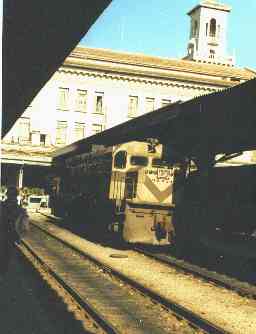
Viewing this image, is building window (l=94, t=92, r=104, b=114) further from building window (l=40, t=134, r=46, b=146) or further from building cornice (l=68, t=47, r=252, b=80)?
building window (l=40, t=134, r=46, b=146)

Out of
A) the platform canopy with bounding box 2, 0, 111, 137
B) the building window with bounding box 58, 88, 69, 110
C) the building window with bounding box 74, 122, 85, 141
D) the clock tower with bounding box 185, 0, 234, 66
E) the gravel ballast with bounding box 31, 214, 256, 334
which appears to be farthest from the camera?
the clock tower with bounding box 185, 0, 234, 66

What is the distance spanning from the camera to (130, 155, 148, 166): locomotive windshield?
18.0 m

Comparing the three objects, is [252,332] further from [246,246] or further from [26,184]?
[26,184]

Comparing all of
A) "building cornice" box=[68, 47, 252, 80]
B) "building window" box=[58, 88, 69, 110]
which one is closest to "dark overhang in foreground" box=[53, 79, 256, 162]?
"building window" box=[58, 88, 69, 110]

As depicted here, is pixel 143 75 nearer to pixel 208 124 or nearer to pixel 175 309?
pixel 208 124

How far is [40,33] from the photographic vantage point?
6.54 meters

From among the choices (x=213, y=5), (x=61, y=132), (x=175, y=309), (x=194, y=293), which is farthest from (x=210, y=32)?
(x=175, y=309)

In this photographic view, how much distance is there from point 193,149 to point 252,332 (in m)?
14.0

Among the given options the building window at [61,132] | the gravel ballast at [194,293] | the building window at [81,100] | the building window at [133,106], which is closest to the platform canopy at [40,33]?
the gravel ballast at [194,293]

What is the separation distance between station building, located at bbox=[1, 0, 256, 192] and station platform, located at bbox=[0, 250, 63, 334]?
4277 cm

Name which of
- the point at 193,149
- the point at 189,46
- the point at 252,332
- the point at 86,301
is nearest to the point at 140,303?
the point at 86,301

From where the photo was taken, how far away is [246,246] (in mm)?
19125

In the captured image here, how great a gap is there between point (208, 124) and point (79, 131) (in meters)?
43.8

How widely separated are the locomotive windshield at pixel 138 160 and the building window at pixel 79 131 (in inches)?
1713
